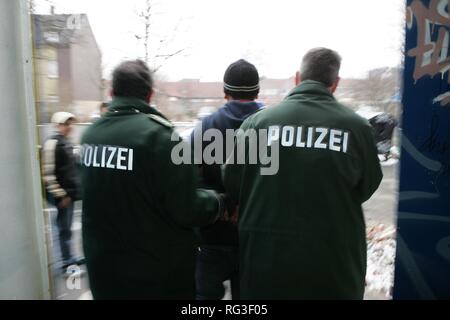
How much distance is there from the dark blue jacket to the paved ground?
1.48 feet

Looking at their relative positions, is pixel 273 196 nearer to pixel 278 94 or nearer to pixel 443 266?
pixel 443 266

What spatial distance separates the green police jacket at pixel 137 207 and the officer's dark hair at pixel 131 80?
0.14 ft

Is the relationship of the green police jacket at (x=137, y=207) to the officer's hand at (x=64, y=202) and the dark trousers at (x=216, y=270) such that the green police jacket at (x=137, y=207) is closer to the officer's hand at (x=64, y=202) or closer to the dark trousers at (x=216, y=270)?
the dark trousers at (x=216, y=270)

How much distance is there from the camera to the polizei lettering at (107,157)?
1.76 m

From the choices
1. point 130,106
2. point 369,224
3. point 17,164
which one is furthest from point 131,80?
point 369,224

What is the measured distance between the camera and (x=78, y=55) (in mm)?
3410

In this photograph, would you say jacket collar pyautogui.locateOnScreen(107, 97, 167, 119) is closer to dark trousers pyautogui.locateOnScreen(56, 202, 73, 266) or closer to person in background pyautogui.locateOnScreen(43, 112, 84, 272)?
person in background pyautogui.locateOnScreen(43, 112, 84, 272)

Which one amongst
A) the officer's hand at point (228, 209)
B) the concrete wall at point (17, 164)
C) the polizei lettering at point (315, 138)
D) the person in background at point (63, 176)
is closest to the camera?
the polizei lettering at point (315, 138)

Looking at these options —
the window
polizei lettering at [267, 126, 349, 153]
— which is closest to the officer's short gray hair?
polizei lettering at [267, 126, 349, 153]

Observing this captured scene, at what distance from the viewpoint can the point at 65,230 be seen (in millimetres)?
3957

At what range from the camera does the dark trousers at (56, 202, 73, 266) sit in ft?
12.6

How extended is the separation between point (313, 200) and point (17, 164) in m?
2.15

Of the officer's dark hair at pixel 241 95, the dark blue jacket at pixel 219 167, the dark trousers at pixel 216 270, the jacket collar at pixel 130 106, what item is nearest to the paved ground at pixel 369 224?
the dark trousers at pixel 216 270

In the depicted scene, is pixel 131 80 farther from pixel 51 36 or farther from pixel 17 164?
pixel 51 36
